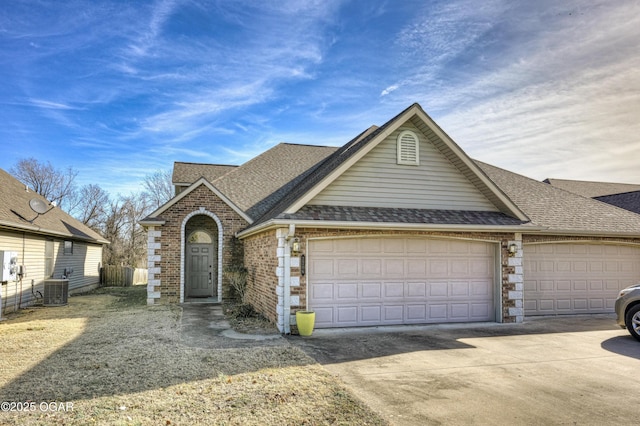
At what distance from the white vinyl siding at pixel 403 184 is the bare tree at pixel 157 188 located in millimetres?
35028

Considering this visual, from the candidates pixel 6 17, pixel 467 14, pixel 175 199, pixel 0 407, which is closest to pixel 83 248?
Answer: pixel 175 199

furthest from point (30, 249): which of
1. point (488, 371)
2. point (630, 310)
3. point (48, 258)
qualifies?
point (630, 310)

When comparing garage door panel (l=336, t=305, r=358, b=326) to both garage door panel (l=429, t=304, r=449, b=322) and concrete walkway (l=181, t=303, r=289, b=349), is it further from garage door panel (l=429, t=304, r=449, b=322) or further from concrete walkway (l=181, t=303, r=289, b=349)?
garage door panel (l=429, t=304, r=449, b=322)

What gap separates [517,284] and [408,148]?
486cm

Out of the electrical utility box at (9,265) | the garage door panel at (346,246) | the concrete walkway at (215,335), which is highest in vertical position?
the garage door panel at (346,246)

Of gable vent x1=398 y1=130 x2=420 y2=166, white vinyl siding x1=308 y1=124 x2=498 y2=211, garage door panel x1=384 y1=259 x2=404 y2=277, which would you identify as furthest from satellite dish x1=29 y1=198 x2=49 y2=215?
Answer: gable vent x1=398 y1=130 x2=420 y2=166

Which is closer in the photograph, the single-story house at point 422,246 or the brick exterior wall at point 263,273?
the single-story house at point 422,246

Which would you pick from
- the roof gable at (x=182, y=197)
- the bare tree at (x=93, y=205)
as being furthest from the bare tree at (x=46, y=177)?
the roof gable at (x=182, y=197)

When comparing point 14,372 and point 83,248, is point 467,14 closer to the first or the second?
point 14,372

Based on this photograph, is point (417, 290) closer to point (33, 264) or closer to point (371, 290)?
point (371, 290)

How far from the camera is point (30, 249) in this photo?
15875mm

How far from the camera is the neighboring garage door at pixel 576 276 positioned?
13.4 m

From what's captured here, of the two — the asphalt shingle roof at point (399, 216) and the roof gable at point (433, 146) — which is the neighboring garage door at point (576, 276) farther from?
the asphalt shingle roof at point (399, 216)

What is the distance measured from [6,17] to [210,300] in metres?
10.9
